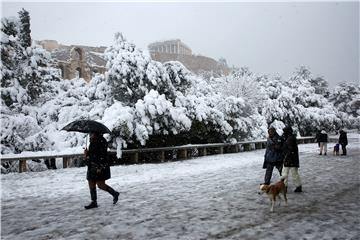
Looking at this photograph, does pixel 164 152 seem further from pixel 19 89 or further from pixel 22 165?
pixel 19 89

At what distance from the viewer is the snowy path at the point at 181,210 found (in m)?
5.92

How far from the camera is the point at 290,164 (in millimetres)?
9430

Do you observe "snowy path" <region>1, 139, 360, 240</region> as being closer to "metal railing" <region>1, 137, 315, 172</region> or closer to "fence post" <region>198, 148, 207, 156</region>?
"metal railing" <region>1, 137, 315, 172</region>

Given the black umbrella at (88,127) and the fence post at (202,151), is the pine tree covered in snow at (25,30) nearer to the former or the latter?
the fence post at (202,151)

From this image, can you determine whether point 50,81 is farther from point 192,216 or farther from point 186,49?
point 186,49

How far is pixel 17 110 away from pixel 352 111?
6167cm

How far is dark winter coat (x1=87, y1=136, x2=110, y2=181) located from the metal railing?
799cm

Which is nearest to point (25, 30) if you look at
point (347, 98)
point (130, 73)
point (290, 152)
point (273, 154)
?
point (130, 73)

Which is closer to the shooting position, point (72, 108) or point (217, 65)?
point (72, 108)

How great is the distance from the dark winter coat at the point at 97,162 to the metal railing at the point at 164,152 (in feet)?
26.2

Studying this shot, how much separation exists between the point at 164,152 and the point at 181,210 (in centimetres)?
1223

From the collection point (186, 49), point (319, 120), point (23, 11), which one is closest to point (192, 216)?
point (23, 11)

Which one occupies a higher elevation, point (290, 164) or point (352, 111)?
point (352, 111)

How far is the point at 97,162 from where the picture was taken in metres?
7.74
